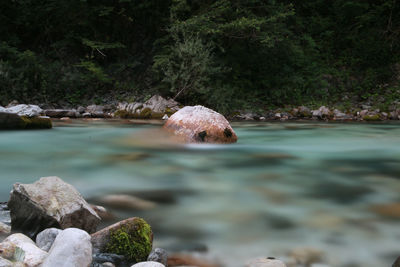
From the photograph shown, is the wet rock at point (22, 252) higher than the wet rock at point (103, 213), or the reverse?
the wet rock at point (22, 252)

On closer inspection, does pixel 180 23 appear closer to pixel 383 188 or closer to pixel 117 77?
pixel 117 77

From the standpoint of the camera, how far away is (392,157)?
18.6 feet

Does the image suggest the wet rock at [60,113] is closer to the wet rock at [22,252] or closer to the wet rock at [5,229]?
the wet rock at [5,229]

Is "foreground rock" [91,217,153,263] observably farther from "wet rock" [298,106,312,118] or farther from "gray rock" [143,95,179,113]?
"wet rock" [298,106,312,118]

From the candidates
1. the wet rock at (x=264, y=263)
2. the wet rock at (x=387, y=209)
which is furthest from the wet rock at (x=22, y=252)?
the wet rock at (x=387, y=209)

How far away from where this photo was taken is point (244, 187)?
148 inches

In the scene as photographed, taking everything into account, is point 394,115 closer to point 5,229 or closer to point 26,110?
point 26,110

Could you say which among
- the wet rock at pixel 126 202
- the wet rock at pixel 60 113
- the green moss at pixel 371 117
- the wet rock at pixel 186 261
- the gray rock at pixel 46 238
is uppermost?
the green moss at pixel 371 117

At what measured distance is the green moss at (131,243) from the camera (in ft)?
6.85

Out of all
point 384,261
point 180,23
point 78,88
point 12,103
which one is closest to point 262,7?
point 180,23

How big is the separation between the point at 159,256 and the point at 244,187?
1.85m

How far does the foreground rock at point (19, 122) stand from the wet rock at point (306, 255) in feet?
26.6

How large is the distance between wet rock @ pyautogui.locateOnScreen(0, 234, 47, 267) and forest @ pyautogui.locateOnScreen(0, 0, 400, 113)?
11558 mm

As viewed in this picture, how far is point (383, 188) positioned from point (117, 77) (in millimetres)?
14281
